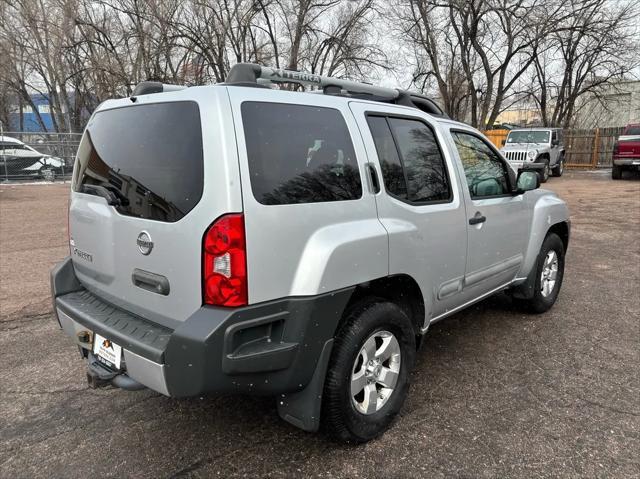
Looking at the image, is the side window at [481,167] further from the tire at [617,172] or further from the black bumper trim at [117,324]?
the tire at [617,172]

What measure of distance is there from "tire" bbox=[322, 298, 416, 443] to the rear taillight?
2.08ft

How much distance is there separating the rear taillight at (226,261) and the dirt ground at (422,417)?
3.28 feet

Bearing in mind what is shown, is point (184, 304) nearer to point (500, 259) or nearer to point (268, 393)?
point (268, 393)

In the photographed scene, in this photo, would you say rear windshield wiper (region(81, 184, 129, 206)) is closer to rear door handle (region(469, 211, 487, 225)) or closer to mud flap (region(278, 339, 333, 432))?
mud flap (region(278, 339, 333, 432))

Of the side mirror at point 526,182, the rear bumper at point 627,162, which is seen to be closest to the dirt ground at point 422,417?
the side mirror at point 526,182

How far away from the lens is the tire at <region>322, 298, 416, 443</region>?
7.69 feet

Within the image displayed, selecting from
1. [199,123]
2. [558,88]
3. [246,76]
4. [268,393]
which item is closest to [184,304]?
[268,393]

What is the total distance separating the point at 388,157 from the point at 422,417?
156cm

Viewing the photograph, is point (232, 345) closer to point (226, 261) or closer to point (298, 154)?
point (226, 261)

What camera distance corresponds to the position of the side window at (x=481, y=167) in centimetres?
341

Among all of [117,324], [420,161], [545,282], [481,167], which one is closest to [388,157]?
[420,161]

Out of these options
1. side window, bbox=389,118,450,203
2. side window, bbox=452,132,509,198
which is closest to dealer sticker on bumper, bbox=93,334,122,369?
side window, bbox=389,118,450,203

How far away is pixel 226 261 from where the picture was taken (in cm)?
199

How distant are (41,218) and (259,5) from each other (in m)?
18.7
